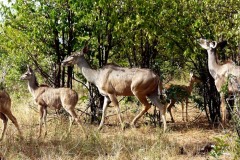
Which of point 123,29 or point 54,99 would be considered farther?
point 123,29

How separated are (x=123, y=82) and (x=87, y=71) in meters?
1.16

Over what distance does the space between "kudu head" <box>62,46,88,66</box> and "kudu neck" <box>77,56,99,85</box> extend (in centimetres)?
16

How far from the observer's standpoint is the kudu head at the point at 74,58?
11.7 meters

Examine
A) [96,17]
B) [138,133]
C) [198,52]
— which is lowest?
[138,133]

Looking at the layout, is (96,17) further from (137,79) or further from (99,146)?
(99,146)

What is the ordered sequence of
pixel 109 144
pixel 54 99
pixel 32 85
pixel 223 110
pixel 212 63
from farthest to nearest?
pixel 32 85 → pixel 212 63 → pixel 223 110 → pixel 54 99 → pixel 109 144

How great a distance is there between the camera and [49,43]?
1179 centimetres

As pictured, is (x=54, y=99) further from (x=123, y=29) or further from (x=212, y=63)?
(x=212, y=63)

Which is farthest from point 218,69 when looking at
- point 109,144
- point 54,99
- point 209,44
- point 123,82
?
point 54,99

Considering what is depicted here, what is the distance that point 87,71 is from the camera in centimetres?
1216

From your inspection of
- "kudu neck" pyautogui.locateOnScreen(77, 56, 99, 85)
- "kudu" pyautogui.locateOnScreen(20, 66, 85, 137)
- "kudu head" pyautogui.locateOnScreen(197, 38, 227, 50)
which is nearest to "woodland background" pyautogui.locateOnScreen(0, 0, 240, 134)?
"kudu head" pyautogui.locateOnScreen(197, 38, 227, 50)

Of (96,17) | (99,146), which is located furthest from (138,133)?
(96,17)

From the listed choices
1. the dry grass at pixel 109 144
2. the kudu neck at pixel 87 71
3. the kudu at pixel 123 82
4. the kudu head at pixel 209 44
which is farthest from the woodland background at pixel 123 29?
the dry grass at pixel 109 144

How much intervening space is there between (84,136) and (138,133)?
4.79ft
